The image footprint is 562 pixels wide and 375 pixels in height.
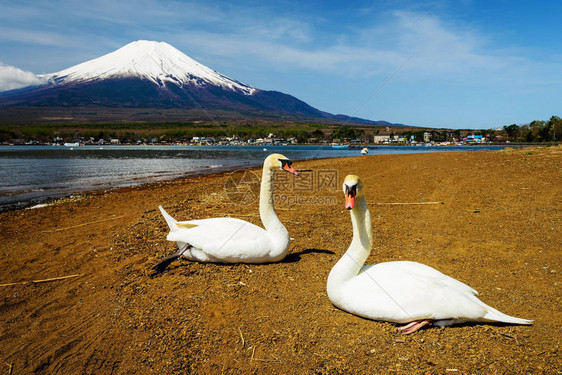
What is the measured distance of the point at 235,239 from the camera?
18.7 ft

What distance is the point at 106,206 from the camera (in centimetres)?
1296

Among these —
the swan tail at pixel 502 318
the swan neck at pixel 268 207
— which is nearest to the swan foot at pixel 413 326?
the swan tail at pixel 502 318

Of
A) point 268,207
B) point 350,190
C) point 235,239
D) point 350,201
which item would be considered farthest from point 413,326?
point 268,207

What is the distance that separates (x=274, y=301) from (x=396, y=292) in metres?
1.73

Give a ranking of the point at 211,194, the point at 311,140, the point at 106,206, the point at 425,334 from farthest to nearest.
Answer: the point at 311,140 → the point at 211,194 → the point at 106,206 → the point at 425,334

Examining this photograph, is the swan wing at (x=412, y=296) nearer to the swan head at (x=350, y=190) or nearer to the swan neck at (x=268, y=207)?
the swan head at (x=350, y=190)

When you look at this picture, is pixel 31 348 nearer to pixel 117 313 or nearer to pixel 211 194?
pixel 117 313

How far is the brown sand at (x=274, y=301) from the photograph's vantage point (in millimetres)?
3355

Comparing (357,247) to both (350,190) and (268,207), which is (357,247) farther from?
(268,207)

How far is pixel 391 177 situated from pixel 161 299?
1409cm

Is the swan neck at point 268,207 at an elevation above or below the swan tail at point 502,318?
above

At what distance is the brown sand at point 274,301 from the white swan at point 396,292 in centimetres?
17

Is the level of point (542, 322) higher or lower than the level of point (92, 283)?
higher

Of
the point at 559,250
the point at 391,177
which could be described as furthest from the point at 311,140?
the point at 559,250
